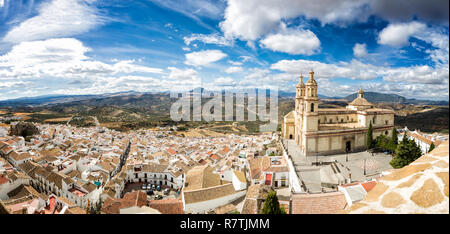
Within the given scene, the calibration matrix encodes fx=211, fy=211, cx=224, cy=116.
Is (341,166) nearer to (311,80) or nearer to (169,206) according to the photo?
(311,80)

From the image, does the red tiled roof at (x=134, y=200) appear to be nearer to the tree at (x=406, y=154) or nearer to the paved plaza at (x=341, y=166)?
the paved plaza at (x=341, y=166)

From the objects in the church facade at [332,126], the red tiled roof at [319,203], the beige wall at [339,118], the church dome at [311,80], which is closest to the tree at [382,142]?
the church facade at [332,126]

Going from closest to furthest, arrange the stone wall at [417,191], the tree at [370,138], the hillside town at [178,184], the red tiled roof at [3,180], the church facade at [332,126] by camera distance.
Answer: the stone wall at [417,191]
the hillside town at [178,184]
the red tiled roof at [3,180]
the church facade at [332,126]
the tree at [370,138]

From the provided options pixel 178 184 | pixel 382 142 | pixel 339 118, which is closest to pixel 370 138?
pixel 382 142

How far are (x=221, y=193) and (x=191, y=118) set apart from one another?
5982 cm

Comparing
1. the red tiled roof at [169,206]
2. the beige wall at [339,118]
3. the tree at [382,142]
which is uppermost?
the beige wall at [339,118]

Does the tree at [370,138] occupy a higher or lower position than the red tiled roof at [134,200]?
higher

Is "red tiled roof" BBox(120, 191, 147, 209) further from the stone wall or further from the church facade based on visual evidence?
the church facade

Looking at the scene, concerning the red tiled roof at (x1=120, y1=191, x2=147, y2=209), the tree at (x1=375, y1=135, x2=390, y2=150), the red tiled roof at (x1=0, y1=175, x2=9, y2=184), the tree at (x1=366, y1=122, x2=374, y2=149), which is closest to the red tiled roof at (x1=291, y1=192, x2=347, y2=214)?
the red tiled roof at (x1=120, y1=191, x2=147, y2=209)

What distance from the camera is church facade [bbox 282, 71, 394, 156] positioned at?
15.5 meters

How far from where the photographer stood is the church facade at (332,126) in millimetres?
15523
